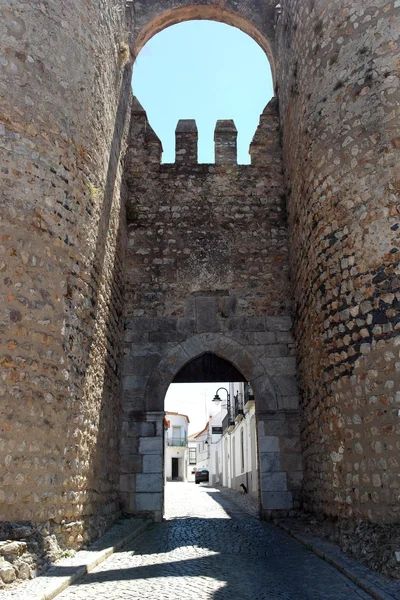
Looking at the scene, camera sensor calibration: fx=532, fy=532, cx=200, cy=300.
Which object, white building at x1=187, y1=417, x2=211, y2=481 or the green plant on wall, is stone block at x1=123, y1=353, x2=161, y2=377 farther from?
white building at x1=187, y1=417, x2=211, y2=481

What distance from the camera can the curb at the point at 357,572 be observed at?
3.04 m

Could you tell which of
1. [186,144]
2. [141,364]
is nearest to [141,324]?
[141,364]

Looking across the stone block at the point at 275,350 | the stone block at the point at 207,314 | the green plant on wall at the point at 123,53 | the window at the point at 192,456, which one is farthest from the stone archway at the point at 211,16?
the window at the point at 192,456

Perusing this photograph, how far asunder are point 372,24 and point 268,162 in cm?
308

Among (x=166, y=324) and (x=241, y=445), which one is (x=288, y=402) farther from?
(x=241, y=445)

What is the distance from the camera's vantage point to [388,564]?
3471mm

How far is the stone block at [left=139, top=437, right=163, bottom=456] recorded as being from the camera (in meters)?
6.66

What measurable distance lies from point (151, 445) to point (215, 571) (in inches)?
116

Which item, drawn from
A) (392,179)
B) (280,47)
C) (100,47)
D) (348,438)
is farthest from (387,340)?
(280,47)

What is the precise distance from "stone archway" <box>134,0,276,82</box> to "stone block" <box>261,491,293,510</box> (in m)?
6.25

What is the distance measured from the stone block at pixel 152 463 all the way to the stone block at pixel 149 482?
0.05 metres

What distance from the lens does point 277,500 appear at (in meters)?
6.47

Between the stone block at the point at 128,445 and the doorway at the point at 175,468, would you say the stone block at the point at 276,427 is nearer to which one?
the stone block at the point at 128,445

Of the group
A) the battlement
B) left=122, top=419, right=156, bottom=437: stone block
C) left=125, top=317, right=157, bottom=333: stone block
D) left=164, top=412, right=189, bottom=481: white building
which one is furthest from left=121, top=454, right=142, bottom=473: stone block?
left=164, top=412, right=189, bottom=481: white building
